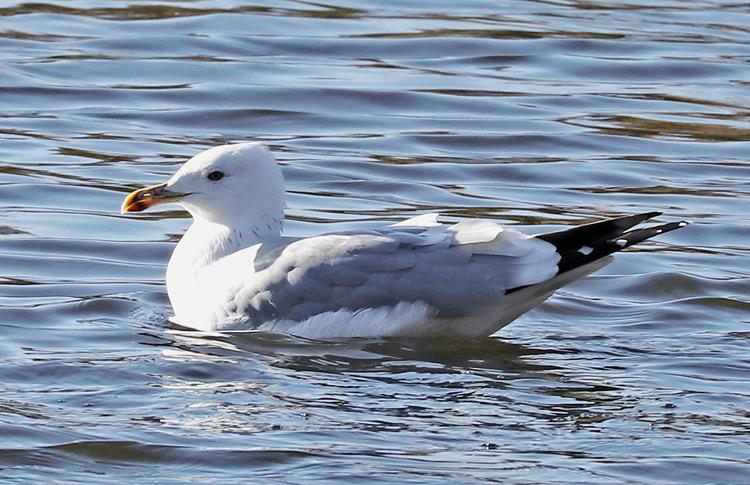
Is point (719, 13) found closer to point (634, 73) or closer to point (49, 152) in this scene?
point (634, 73)

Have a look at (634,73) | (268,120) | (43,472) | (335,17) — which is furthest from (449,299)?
(335,17)

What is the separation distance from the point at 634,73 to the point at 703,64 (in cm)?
66

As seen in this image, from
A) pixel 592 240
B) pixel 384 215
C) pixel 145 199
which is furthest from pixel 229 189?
pixel 384 215

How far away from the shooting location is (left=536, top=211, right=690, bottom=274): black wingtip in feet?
23.0

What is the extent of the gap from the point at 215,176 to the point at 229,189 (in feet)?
0.31

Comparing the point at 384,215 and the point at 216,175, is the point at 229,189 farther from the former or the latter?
the point at 384,215

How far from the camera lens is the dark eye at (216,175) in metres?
7.66

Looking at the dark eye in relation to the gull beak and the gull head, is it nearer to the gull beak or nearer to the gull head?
the gull head

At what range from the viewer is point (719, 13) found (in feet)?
51.3

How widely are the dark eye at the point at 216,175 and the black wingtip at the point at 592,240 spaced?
163cm

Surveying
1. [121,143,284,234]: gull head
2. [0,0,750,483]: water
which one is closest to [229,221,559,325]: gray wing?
[0,0,750,483]: water

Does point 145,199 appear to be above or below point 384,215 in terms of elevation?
above

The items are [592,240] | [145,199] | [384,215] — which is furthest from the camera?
[384,215]

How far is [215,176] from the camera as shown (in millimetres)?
7680
